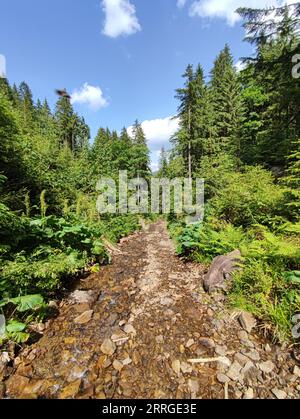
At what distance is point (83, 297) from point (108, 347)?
1.55 meters

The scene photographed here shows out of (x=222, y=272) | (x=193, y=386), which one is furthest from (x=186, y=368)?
(x=222, y=272)

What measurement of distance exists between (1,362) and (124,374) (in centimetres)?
149

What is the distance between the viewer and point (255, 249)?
13.7ft

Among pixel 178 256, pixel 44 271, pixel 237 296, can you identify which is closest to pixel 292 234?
pixel 237 296

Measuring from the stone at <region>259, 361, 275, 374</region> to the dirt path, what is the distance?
11 mm

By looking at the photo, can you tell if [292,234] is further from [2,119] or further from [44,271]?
[2,119]

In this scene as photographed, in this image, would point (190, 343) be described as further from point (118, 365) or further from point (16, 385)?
point (16, 385)

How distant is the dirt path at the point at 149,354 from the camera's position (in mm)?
2336

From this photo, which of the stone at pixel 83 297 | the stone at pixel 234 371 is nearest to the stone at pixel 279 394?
the stone at pixel 234 371

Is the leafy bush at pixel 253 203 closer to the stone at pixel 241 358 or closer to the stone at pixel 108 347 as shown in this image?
the stone at pixel 241 358

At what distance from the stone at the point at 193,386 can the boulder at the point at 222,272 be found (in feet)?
6.53

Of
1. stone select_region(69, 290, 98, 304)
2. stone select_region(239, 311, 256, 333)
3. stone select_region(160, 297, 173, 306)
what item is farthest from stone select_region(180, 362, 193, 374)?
stone select_region(69, 290, 98, 304)
